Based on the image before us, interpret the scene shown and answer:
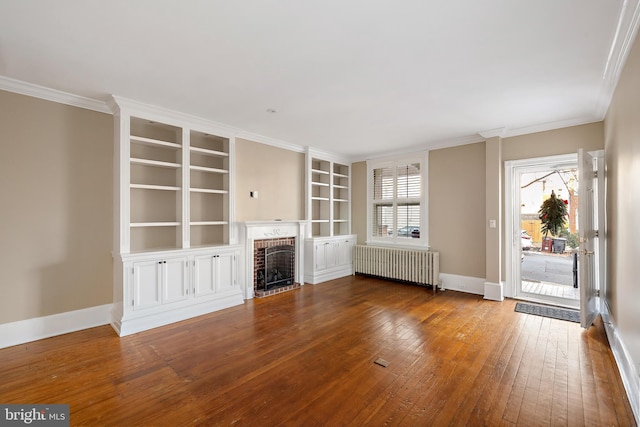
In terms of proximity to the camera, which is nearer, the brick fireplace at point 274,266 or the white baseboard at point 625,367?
the white baseboard at point 625,367

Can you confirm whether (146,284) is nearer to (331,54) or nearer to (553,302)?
(331,54)

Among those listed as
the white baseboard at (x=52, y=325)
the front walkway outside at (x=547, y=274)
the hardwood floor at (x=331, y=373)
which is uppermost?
the front walkway outside at (x=547, y=274)

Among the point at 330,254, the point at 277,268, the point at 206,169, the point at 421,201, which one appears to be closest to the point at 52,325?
the point at 206,169

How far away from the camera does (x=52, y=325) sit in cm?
327

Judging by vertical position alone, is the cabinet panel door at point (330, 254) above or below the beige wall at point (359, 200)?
below

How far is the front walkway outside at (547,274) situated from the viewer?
455 cm

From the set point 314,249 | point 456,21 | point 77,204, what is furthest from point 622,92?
point 77,204

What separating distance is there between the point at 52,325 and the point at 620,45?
6071 millimetres

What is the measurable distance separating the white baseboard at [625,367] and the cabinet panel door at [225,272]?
4249 mm

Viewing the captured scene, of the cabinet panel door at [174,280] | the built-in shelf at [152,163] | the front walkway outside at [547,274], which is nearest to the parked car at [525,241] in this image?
the front walkway outside at [547,274]

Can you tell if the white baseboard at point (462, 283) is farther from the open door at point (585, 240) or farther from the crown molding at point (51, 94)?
the crown molding at point (51, 94)

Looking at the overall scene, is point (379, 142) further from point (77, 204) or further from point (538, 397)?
point (77, 204)

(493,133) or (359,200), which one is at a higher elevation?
(493,133)

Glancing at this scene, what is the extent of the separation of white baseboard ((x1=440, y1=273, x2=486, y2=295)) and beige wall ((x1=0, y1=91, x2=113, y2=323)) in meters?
5.27
